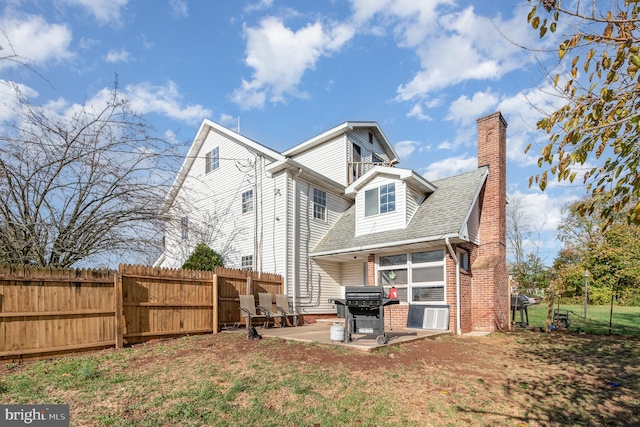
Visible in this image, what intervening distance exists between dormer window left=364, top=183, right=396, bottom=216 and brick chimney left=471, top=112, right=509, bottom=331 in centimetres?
318

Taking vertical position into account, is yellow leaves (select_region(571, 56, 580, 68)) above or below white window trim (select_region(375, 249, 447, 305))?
above

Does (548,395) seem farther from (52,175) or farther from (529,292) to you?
(529,292)

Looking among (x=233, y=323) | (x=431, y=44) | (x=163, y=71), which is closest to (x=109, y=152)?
(x=163, y=71)

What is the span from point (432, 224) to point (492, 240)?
2511 millimetres

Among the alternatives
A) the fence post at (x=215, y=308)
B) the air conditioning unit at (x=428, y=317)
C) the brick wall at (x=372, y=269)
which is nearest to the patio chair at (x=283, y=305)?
the fence post at (x=215, y=308)

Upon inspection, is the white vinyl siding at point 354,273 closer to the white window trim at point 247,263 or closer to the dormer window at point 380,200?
the dormer window at point 380,200

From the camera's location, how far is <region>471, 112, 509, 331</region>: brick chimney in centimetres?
1235

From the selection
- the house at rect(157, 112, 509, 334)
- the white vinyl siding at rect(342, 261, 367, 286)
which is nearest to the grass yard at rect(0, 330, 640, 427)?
the house at rect(157, 112, 509, 334)

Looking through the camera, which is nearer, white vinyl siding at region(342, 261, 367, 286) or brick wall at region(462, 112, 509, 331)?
brick wall at region(462, 112, 509, 331)

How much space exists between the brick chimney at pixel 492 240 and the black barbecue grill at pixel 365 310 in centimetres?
507

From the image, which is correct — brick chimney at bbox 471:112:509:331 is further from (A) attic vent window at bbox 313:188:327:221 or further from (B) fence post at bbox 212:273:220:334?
(B) fence post at bbox 212:273:220:334

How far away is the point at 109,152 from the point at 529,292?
99.7ft

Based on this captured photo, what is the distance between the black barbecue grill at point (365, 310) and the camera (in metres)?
8.66

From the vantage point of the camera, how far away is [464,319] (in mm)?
11977
